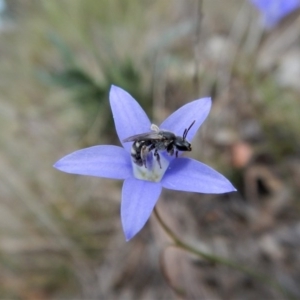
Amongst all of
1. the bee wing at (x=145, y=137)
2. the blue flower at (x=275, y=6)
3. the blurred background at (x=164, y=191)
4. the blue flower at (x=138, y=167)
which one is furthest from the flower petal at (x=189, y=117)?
the blue flower at (x=275, y=6)

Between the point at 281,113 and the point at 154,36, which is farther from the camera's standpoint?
the point at 154,36

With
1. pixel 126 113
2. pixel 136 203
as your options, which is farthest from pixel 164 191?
pixel 136 203

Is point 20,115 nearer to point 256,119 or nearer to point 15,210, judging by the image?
point 15,210

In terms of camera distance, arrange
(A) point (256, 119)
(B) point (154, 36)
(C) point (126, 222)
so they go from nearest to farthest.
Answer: (C) point (126, 222)
(A) point (256, 119)
(B) point (154, 36)

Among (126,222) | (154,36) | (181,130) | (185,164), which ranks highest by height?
(154,36)

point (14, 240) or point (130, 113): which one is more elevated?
point (14, 240)

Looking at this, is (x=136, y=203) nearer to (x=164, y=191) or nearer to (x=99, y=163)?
(x=99, y=163)

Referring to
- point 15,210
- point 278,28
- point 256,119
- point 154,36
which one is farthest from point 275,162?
point 15,210

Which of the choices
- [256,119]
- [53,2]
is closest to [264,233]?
[256,119]

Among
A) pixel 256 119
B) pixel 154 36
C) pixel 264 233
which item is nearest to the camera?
pixel 264 233
